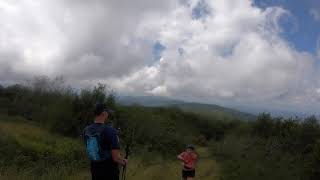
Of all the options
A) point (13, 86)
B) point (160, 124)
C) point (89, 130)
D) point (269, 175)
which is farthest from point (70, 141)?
point (13, 86)

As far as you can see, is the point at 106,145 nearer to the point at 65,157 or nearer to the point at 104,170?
the point at 104,170

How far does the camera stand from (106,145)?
26.0 ft

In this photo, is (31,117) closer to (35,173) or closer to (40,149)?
(40,149)

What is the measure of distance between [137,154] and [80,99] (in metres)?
12.4

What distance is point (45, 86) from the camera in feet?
209

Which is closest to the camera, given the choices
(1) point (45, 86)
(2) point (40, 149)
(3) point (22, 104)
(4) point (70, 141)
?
(2) point (40, 149)

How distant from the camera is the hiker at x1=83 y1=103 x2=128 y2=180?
25.8 feet

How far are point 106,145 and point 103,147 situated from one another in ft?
0.19

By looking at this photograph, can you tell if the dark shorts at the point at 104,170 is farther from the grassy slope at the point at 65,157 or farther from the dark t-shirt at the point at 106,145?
the grassy slope at the point at 65,157

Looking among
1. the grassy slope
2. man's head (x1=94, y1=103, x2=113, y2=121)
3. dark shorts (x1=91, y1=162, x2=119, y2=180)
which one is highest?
man's head (x1=94, y1=103, x2=113, y2=121)

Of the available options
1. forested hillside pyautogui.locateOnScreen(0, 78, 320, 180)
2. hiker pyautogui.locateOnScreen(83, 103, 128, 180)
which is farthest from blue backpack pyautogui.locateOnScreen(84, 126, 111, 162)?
forested hillside pyautogui.locateOnScreen(0, 78, 320, 180)

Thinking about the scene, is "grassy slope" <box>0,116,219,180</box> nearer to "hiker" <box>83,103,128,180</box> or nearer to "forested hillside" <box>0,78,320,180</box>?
"forested hillside" <box>0,78,320,180</box>

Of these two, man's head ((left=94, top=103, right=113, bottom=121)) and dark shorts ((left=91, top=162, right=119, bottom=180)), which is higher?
man's head ((left=94, top=103, right=113, bottom=121))

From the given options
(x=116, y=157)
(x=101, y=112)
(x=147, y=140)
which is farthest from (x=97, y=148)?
(x=147, y=140)
